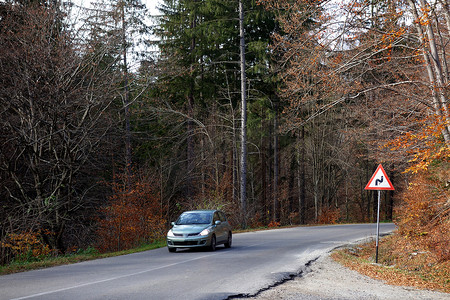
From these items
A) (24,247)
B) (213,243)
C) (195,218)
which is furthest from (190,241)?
(24,247)

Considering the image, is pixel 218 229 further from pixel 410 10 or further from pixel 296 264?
pixel 410 10

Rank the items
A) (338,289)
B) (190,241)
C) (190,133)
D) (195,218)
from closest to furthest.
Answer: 1. (338,289)
2. (190,241)
3. (195,218)
4. (190,133)

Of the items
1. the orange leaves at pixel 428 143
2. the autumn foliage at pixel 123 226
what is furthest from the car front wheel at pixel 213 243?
the orange leaves at pixel 428 143

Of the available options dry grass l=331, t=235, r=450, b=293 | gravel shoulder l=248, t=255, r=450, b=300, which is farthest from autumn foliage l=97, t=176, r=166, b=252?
gravel shoulder l=248, t=255, r=450, b=300

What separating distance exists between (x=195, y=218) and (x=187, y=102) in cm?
2112

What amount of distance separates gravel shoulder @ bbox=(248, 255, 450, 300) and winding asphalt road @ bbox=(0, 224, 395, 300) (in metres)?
0.47

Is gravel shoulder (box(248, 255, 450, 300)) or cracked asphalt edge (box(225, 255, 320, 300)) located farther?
gravel shoulder (box(248, 255, 450, 300))

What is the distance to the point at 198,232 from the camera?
54.9 feet

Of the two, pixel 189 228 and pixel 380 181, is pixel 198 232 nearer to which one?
pixel 189 228

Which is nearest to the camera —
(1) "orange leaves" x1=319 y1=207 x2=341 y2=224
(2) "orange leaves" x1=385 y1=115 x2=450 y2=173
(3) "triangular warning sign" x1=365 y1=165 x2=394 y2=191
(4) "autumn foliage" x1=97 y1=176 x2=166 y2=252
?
(2) "orange leaves" x1=385 y1=115 x2=450 y2=173

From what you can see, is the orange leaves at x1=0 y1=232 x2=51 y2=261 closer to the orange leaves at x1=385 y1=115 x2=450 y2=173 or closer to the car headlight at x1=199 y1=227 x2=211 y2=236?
the car headlight at x1=199 y1=227 x2=211 y2=236

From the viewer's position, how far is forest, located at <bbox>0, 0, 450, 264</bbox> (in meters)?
14.0

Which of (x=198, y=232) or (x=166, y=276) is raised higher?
(x=198, y=232)

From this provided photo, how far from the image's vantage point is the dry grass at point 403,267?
11.1 meters
